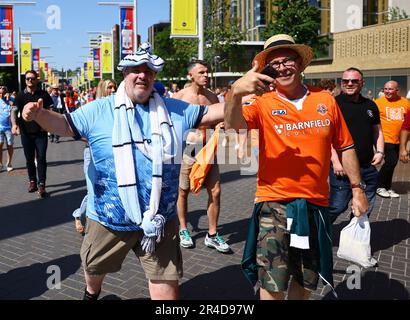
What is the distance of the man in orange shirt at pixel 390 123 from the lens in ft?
25.7

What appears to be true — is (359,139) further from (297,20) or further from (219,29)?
(219,29)

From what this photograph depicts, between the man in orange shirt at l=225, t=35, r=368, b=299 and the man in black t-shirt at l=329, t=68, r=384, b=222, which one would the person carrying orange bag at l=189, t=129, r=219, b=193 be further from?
the man in orange shirt at l=225, t=35, r=368, b=299

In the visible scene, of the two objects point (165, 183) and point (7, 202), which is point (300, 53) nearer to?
point (165, 183)

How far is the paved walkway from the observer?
4156mm

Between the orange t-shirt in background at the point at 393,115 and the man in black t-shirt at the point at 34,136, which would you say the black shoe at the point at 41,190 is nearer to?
the man in black t-shirt at the point at 34,136

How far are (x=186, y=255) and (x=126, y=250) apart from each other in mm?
2089

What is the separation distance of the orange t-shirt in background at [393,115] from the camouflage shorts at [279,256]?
218 inches

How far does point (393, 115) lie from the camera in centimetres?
787

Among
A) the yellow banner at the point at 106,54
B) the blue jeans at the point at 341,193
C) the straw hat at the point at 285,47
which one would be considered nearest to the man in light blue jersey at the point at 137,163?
the straw hat at the point at 285,47

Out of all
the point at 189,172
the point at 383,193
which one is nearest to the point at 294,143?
the point at 189,172

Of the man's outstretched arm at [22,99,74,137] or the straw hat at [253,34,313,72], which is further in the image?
the straw hat at [253,34,313,72]

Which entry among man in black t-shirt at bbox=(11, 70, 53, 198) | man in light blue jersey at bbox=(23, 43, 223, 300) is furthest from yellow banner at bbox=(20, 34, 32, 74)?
man in light blue jersey at bbox=(23, 43, 223, 300)

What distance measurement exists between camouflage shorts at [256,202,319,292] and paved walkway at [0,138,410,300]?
1171mm
